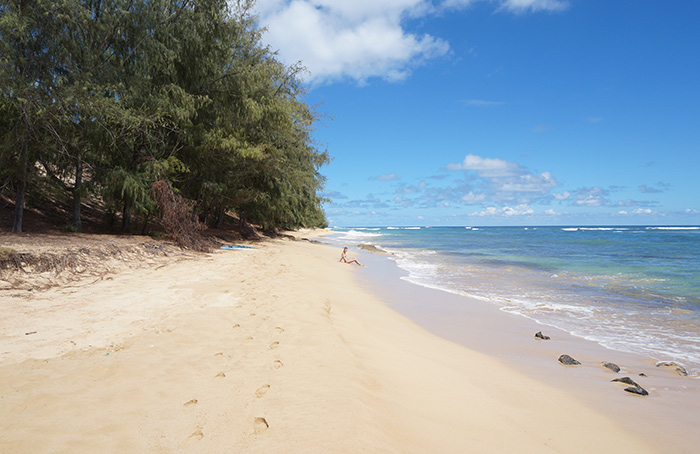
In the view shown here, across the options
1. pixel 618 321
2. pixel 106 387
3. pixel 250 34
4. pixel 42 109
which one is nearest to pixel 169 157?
pixel 42 109

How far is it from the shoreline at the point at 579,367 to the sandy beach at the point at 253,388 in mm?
157

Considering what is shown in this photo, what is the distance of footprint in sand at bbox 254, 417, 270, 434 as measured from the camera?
265cm

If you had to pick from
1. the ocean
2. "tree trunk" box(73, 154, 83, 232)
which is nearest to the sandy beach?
the ocean

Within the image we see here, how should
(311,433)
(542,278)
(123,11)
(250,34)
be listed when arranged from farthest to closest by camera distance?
1. (250,34)
2. (542,278)
3. (123,11)
4. (311,433)

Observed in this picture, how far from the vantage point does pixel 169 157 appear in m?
13.7

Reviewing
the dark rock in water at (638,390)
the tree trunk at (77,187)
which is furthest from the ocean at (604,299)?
the tree trunk at (77,187)

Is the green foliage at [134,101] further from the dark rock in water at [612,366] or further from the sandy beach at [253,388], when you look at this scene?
the dark rock in water at [612,366]

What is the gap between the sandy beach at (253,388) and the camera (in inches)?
102

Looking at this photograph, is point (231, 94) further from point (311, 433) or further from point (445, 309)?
point (311, 433)

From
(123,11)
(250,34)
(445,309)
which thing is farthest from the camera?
(250,34)

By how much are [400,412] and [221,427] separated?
1471 millimetres

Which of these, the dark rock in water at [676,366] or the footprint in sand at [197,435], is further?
the dark rock in water at [676,366]

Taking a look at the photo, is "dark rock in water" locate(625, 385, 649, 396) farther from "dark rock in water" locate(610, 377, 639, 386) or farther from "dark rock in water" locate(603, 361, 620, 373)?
"dark rock in water" locate(603, 361, 620, 373)

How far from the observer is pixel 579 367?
208 inches
